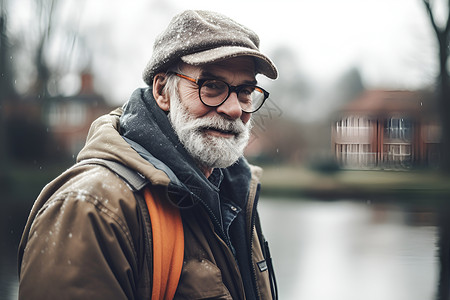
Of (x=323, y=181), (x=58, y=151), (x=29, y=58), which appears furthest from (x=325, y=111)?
(x=29, y=58)

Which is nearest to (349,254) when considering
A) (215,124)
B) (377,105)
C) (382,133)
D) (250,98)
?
(250,98)

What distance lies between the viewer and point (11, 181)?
17.7 metres

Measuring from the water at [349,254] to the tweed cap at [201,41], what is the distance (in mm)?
4033

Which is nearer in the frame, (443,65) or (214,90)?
(214,90)

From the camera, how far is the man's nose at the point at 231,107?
1.80 meters

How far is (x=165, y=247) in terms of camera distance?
1.42 m

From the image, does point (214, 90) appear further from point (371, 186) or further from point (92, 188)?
point (371, 186)

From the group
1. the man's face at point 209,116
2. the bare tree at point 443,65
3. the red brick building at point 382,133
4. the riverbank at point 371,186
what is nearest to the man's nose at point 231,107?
the man's face at point 209,116

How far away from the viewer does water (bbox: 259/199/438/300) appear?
567cm

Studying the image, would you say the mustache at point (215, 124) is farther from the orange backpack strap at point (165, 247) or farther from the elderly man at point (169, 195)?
the orange backpack strap at point (165, 247)

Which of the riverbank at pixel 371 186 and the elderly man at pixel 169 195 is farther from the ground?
the elderly man at pixel 169 195

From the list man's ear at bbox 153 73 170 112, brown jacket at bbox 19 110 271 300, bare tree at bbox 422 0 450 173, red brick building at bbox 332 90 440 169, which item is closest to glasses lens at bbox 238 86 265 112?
man's ear at bbox 153 73 170 112

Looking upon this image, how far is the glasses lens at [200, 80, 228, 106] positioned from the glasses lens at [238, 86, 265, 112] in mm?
83

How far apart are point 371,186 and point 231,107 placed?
16.1m
